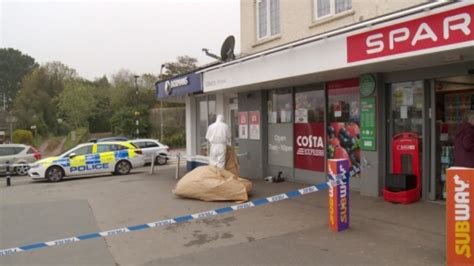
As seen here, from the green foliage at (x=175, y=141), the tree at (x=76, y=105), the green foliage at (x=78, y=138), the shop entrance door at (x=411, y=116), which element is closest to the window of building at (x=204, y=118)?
the shop entrance door at (x=411, y=116)

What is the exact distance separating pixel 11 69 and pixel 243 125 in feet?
280

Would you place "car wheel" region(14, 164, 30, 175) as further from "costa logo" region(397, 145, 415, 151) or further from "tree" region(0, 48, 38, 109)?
"tree" region(0, 48, 38, 109)

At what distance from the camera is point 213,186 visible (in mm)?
8719

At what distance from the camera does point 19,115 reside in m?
54.1

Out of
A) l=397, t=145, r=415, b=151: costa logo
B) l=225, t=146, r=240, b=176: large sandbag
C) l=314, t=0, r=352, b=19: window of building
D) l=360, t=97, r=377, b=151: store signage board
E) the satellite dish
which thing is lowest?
l=225, t=146, r=240, b=176: large sandbag

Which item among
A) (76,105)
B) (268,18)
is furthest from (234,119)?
(76,105)

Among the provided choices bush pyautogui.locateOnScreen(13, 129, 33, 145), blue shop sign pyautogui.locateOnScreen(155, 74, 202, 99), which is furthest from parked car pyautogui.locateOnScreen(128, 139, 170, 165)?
bush pyautogui.locateOnScreen(13, 129, 33, 145)

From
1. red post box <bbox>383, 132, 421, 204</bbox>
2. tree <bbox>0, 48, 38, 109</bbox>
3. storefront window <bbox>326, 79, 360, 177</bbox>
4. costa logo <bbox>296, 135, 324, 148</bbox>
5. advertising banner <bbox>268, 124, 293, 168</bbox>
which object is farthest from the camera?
tree <bbox>0, 48, 38, 109</bbox>

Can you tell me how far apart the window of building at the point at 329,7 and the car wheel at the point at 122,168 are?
10164mm

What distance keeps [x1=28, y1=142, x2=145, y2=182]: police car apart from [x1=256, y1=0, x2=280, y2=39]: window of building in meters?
7.80

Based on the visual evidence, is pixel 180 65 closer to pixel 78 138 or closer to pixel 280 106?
pixel 78 138

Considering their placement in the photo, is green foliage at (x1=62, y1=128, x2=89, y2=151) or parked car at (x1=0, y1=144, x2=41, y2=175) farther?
green foliage at (x1=62, y1=128, x2=89, y2=151)

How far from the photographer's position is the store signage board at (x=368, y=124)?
27.2 feet

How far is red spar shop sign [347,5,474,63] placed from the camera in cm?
516
